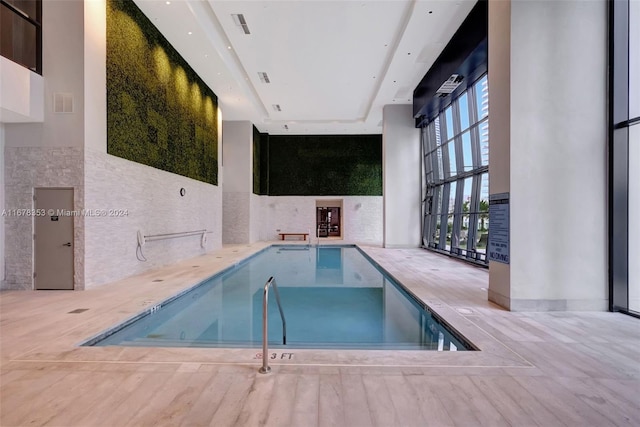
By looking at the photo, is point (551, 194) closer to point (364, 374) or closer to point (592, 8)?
point (592, 8)

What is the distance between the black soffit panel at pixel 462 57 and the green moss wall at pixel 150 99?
6.23 meters

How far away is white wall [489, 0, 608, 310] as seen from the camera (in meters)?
3.69

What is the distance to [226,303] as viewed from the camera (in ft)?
15.6

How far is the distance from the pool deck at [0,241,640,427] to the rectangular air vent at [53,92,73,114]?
2950mm

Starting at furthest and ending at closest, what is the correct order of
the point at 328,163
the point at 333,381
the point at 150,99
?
the point at 328,163 < the point at 150,99 < the point at 333,381

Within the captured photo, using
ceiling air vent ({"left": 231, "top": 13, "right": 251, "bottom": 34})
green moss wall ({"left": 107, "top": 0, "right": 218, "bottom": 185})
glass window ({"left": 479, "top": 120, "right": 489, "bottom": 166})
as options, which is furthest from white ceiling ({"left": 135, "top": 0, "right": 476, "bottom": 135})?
glass window ({"left": 479, "top": 120, "right": 489, "bottom": 166})

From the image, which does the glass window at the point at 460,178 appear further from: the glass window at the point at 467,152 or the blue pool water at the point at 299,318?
the blue pool water at the point at 299,318

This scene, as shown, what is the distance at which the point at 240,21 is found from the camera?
6.32 m

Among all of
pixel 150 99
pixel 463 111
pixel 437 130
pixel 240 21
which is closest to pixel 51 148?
pixel 150 99

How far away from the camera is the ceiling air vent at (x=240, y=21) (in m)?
6.11

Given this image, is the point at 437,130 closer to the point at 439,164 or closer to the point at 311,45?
the point at 439,164

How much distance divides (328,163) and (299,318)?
1185 cm

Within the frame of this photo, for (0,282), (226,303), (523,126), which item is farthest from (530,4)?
(0,282)

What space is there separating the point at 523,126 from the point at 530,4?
1.42 m
